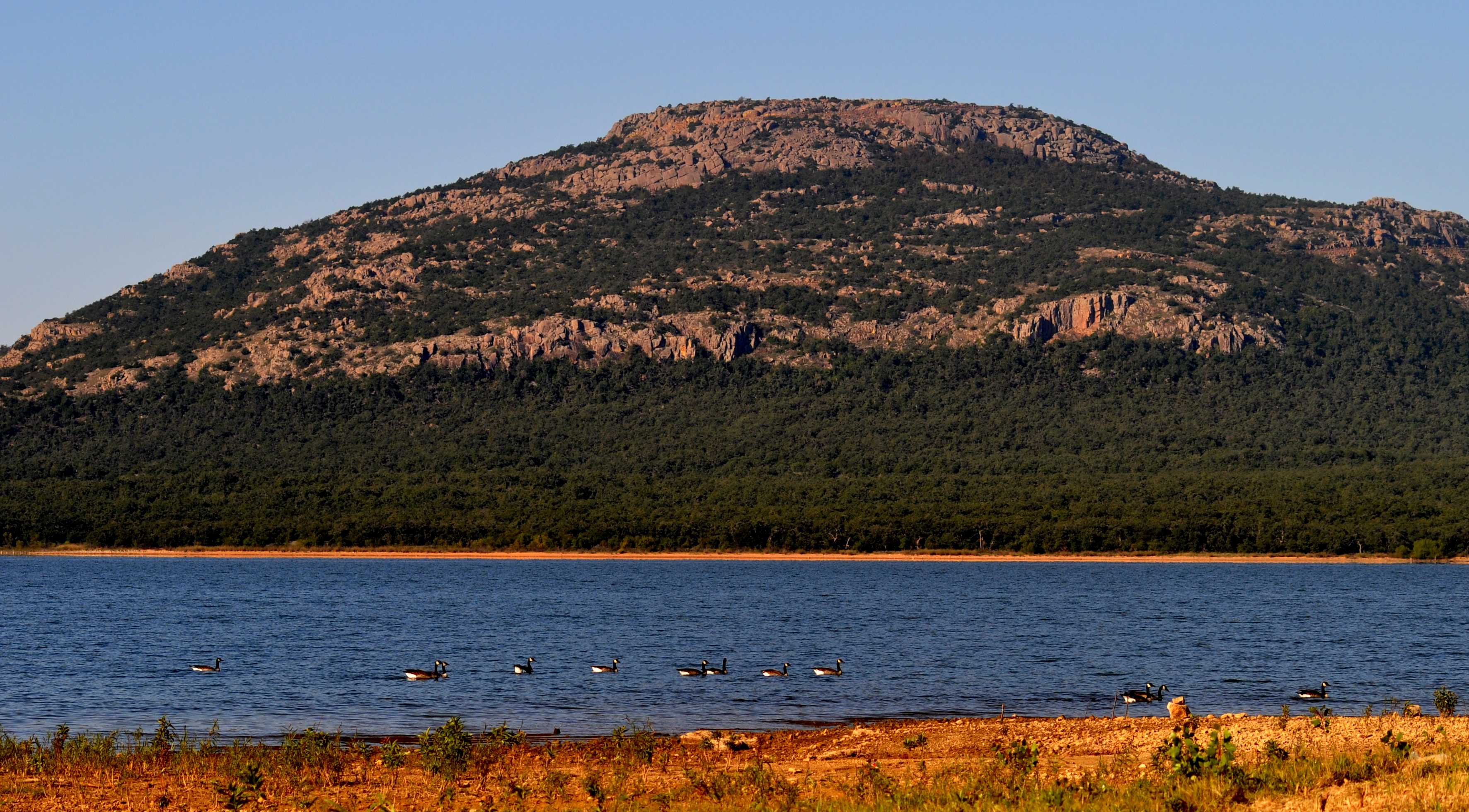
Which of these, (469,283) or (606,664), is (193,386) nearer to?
(469,283)

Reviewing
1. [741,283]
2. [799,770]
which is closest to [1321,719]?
[799,770]

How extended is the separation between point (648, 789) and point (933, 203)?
18089 cm

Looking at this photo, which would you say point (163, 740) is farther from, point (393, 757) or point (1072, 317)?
point (1072, 317)

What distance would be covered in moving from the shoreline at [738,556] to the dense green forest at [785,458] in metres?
1.26

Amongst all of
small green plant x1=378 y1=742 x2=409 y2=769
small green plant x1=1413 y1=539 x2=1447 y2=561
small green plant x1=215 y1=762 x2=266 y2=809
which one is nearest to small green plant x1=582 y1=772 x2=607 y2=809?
small green plant x1=378 y1=742 x2=409 y2=769

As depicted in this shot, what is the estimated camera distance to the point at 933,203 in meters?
195

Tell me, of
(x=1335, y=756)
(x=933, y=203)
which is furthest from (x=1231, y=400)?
(x=1335, y=756)

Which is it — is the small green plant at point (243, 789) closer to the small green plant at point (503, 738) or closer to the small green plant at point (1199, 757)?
the small green plant at point (503, 738)

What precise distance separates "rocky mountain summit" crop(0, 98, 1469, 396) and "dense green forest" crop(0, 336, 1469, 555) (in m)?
4.00

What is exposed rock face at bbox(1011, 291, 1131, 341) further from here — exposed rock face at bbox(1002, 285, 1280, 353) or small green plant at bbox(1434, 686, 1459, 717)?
small green plant at bbox(1434, 686, 1459, 717)

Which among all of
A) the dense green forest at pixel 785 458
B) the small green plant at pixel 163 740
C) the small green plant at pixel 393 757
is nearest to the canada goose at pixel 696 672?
the small green plant at pixel 163 740

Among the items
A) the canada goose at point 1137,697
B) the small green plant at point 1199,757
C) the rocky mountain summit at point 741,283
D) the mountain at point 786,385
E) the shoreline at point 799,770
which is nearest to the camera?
the shoreline at point 799,770

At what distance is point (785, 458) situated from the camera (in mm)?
133000

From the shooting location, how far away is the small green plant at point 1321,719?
23578 millimetres
